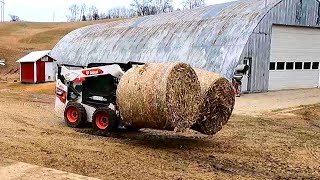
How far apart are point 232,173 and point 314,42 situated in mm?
19449

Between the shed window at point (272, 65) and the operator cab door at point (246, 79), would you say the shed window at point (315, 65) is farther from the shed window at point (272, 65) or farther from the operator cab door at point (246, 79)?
the operator cab door at point (246, 79)

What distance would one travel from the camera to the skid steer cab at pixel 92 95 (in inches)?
430

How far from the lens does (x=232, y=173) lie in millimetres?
7844

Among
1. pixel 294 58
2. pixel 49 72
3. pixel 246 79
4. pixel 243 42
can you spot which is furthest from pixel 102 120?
pixel 49 72

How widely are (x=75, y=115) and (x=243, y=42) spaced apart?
10.7 m

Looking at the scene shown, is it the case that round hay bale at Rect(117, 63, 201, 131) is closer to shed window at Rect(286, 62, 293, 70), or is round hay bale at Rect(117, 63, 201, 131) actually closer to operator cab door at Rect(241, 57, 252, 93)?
operator cab door at Rect(241, 57, 252, 93)

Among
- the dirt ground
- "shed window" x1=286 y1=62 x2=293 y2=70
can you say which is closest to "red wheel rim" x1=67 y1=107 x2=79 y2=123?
the dirt ground

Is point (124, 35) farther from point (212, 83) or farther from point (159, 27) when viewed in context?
point (212, 83)

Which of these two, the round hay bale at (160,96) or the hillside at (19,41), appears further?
the hillside at (19,41)

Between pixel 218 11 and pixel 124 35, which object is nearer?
pixel 218 11

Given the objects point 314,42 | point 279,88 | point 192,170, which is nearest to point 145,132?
point 192,170

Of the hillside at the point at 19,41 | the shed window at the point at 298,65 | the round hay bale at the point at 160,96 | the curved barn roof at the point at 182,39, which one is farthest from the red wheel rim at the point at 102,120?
the hillside at the point at 19,41

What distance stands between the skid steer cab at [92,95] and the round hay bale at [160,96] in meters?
1.00

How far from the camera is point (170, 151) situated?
374 inches
